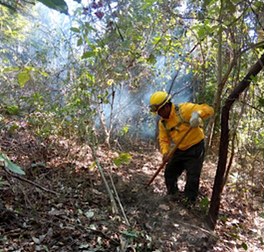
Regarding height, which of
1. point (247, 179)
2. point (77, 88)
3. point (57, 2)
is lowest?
point (247, 179)

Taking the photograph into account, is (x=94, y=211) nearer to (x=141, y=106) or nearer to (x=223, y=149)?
(x=223, y=149)

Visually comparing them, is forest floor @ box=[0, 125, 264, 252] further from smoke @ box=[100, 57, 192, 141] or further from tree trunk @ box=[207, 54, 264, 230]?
smoke @ box=[100, 57, 192, 141]

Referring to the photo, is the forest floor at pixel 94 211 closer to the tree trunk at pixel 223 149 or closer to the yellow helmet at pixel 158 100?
the tree trunk at pixel 223 149

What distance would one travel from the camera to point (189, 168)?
437 cm

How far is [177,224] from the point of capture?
3.81 m

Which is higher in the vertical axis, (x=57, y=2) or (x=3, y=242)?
(x=57, y=2)

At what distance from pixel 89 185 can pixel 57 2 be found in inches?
141

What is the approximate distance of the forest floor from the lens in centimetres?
302

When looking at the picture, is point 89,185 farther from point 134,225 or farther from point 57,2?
point 57,2

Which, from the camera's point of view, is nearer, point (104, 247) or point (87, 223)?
point (104, 247)

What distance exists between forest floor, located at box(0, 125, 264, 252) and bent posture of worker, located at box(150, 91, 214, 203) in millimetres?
261

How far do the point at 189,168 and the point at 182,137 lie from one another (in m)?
0.43

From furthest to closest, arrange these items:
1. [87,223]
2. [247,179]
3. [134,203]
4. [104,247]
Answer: [247,179] < [134,203] < [87,223] < [104,247]

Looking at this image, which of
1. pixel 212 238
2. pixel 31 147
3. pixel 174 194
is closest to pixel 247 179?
pixel 174 194
